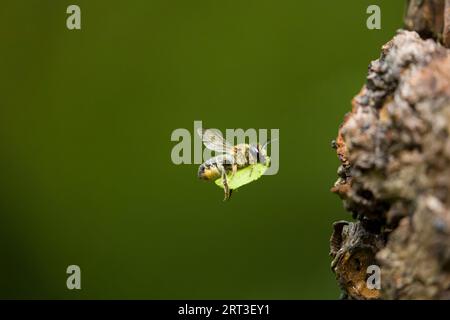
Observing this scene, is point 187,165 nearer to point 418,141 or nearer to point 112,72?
point 112,72

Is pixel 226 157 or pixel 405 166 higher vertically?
pixel 226 157

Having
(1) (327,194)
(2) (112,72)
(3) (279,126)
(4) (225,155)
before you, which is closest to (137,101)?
(2) (112,72)

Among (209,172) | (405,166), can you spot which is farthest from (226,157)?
(405,166)

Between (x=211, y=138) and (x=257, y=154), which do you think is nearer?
(x=257, y=154)

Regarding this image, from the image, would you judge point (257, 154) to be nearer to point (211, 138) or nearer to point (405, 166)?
point (211, 138)

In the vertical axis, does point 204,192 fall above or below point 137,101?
below

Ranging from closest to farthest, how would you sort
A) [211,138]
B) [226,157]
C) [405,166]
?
[405,166], [226,157], [211,138]
